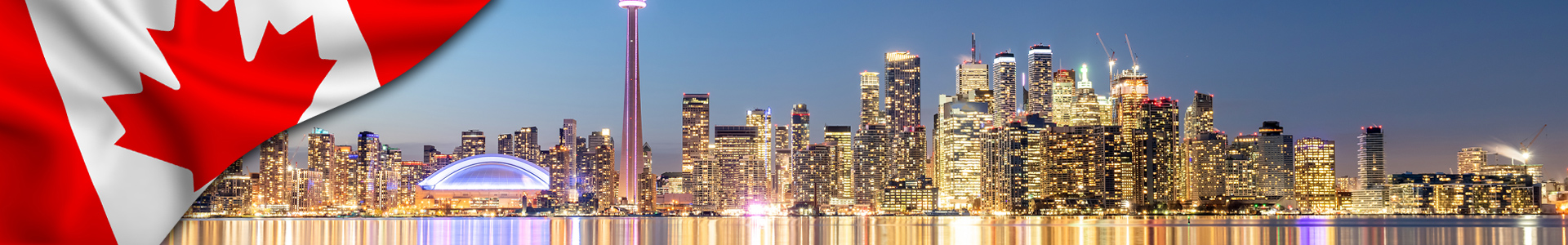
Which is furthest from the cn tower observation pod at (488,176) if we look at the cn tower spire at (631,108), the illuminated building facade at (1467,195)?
the illuminated building facade at (1467,195)

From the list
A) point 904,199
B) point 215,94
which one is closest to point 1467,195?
point 904,199

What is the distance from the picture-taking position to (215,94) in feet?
15.4

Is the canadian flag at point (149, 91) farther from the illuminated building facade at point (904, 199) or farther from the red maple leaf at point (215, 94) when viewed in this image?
the illuminated building facade at point (904, 199)

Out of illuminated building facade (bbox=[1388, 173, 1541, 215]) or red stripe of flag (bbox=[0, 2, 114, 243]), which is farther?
illuminated building facade (bbox=[1388, 173, 1541, 215])

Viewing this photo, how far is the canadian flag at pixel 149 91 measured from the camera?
4.30 m

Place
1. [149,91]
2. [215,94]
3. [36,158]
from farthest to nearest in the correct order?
[215,94] < [149,91] < [36,158]

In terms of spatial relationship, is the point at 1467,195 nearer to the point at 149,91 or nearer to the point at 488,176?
the point at 488,176

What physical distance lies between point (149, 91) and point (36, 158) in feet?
1.32

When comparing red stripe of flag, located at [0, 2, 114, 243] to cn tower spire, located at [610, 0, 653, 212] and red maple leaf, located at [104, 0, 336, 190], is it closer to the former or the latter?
red maple leaf, located at [104, 0, 336, 190]

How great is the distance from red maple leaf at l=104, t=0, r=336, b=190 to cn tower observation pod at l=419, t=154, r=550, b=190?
163886 mm

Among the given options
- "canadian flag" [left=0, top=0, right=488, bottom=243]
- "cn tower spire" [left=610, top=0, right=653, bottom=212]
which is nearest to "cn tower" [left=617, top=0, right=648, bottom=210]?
"cn tower spire" [left=610, top=0, right=653, bottom=212]

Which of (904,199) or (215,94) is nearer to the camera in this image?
(215,94)

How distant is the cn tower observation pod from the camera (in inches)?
6594

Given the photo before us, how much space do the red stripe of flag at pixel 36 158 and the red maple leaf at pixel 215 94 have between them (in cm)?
17
